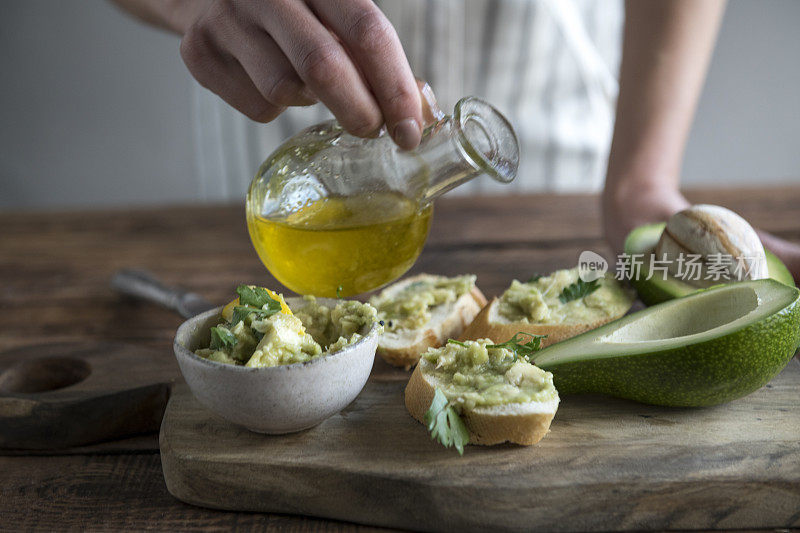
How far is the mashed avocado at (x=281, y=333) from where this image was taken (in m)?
1.05

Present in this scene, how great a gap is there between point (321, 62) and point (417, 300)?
538 mm

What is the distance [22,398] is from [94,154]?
3.38 m

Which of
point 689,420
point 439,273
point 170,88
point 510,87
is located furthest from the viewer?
point 170,88

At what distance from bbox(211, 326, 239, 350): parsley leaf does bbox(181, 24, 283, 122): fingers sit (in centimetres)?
46

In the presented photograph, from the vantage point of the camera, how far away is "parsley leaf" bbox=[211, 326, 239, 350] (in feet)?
3.50

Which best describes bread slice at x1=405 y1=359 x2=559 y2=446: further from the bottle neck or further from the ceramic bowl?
the bottle neck

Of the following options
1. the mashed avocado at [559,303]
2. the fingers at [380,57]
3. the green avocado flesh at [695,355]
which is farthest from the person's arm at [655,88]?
the fingers at [380,57]

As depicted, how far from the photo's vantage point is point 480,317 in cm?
143

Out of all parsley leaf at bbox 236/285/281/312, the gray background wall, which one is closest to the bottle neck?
parsley leaf at bbox 236/285/281/312

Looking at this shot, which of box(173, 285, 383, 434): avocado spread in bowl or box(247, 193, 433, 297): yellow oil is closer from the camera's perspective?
box(173, 285, 383, 434): avocado spread in bowl

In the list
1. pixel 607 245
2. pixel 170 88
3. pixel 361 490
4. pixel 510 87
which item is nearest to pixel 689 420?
pixel 361 490

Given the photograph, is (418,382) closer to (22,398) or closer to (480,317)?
(480,317)

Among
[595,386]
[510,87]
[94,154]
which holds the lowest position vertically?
[94,154]
